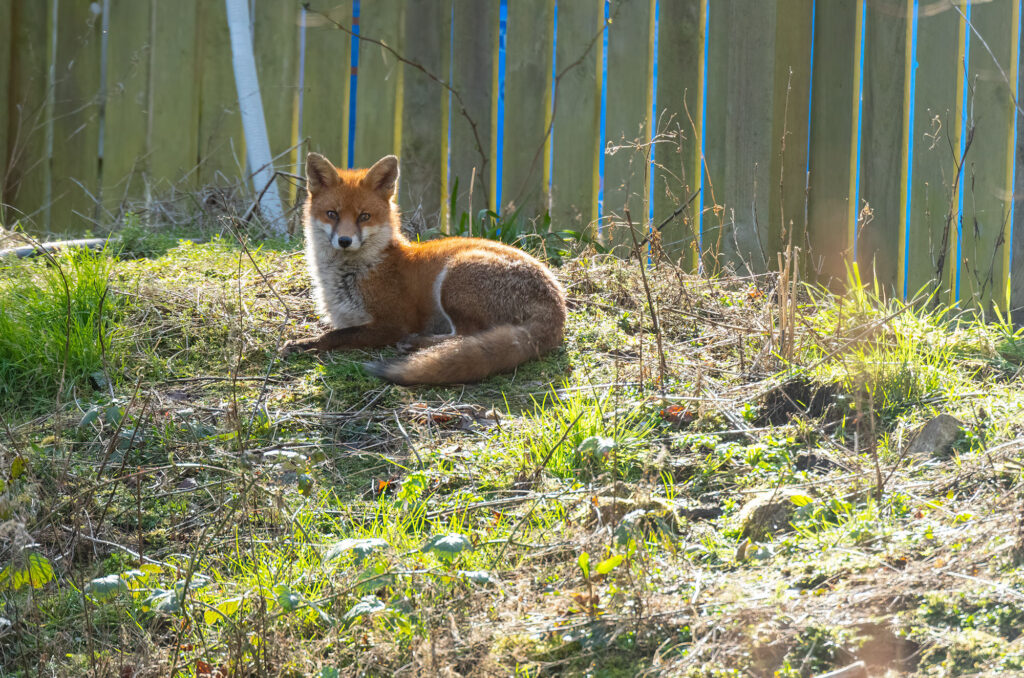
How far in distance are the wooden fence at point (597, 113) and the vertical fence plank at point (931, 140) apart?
1 centimetres

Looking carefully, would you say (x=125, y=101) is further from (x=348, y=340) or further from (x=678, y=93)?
(x=678, y=93)

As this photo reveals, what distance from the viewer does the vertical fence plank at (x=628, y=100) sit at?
20.7 feet

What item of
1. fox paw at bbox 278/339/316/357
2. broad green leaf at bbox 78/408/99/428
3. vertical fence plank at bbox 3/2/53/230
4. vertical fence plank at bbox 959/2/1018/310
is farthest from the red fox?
vertical fence plank at bbox 3/2/53/230

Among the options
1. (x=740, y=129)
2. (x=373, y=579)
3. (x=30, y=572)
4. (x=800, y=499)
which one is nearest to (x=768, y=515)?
(x=800, y=499)

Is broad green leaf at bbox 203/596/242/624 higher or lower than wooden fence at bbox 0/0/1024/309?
lower

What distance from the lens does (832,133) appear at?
5.85 metres

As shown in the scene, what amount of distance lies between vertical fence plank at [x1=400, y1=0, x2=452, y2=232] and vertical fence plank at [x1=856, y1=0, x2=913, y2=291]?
294 cm

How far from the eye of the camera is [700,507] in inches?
123

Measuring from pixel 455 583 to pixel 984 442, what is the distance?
1921 mm

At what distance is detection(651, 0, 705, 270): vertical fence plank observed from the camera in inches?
242

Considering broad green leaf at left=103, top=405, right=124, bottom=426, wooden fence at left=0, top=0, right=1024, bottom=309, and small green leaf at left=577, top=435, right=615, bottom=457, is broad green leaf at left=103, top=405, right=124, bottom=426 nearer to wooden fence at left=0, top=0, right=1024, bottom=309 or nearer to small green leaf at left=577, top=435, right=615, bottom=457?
small green leaf at left=577, top=435, right=615, bottom=457

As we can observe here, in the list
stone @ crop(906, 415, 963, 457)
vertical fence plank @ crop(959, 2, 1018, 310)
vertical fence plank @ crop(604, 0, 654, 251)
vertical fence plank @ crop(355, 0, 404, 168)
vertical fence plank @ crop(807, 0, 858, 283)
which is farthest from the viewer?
vertical fence plank @ crop(355, 0, 404, 168)

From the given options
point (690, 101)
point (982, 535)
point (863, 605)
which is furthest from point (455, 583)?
point (690, 101)

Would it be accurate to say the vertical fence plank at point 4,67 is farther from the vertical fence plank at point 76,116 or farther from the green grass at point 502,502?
the green grass at point 502,502
